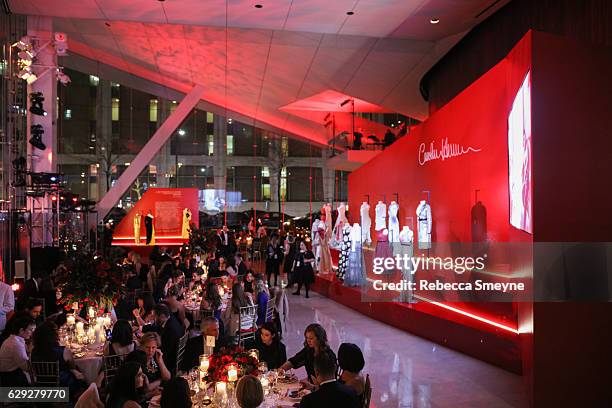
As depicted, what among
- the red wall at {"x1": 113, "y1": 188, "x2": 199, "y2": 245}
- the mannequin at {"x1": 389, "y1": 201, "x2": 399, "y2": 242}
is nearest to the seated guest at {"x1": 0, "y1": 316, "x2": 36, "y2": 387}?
the mannequin at {"x1": 389, "y1": 201, "x2": 399, "y2": 242}

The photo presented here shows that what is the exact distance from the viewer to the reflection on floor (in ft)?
18.3

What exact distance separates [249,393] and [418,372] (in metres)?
4.03

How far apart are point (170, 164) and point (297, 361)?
19265 millimetres

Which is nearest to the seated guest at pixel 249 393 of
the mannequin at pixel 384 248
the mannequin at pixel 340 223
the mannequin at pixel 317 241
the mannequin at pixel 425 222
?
the mannequin at pixel 425 222

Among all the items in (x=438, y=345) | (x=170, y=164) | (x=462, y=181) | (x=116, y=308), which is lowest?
(x=438, y=345)

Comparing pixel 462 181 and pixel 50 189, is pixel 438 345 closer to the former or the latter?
pixel 462 181

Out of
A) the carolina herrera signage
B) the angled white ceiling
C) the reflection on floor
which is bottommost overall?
the reflection on floor

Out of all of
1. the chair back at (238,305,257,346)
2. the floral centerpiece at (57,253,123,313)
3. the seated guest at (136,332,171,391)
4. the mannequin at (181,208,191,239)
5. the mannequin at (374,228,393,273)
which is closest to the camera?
the seated guest at (136,332,171,391)

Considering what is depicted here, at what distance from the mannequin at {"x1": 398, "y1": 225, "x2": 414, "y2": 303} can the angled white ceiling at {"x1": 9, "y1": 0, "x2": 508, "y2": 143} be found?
399 cm

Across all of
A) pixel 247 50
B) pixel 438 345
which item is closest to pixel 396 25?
pixel 247 50

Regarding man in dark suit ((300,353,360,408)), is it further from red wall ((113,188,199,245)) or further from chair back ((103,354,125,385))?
red wall ((113,188,199,245))

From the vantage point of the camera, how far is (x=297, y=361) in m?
4.51

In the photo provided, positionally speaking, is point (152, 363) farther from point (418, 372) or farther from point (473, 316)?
point (473, 316)

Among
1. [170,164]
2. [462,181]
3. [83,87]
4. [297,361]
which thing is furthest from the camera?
[170,164]
